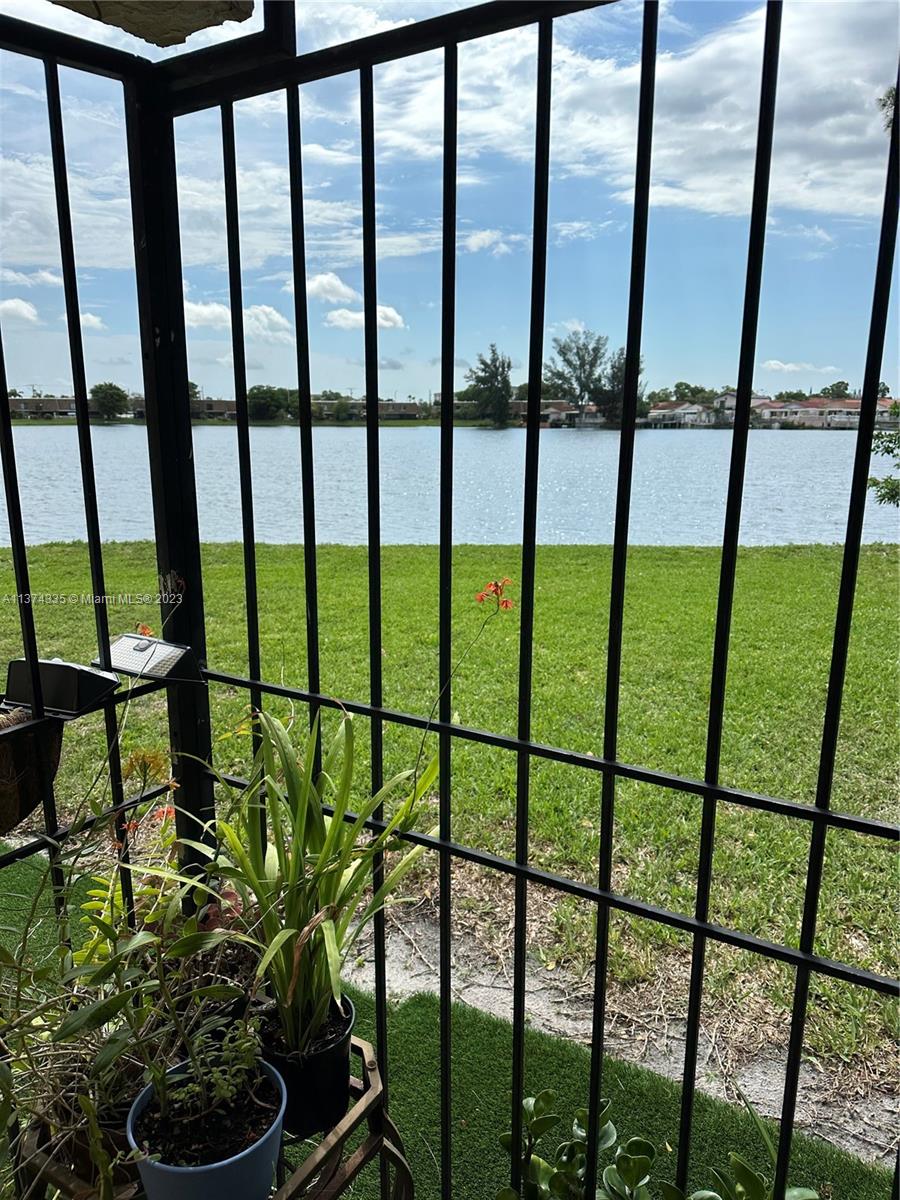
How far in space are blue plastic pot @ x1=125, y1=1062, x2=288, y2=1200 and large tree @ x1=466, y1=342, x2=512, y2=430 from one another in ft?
3.95

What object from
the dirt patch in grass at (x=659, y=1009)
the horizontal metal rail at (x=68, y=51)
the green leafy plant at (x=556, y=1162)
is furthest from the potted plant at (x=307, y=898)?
the horizontal metal rail at (x=68, y=51)

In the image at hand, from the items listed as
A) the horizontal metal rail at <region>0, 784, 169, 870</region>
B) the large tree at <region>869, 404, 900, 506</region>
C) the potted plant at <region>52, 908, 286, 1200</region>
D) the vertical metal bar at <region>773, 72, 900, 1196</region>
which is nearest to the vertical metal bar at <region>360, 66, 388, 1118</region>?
the potted plant at <region>52, 908, 286, 1200</region>

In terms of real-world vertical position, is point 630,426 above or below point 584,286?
below

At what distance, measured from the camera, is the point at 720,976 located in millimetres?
2420

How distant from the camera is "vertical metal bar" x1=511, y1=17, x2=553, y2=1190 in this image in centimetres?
106

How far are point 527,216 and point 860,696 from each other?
12.7 ft

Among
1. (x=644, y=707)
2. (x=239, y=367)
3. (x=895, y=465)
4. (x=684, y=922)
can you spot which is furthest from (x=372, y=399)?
(x=644, y=707)

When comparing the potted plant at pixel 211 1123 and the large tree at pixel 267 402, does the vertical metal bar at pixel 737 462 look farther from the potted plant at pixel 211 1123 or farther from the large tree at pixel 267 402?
the large tree at pixel 267 402

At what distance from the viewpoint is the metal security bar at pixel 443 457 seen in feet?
3.24

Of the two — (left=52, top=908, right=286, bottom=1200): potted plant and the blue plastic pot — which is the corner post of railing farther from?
the blue plastic pot

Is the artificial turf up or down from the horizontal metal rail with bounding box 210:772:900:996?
down

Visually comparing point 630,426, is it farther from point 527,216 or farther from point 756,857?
point 756,857

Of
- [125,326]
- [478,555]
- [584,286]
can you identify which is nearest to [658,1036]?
[125,326]

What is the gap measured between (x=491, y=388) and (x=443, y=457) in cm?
46
